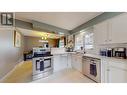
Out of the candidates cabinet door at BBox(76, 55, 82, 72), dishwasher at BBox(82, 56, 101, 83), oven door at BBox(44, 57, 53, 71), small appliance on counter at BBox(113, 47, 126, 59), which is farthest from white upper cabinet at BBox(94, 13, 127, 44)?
oven door at BBox(44, 57, 53, 71)

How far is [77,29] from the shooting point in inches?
228

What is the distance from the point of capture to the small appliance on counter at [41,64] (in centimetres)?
375

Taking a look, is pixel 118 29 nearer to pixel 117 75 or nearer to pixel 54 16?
pixel 117 75

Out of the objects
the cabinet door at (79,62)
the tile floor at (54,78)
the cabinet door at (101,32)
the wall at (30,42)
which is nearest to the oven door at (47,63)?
the tile floor at (54,78)

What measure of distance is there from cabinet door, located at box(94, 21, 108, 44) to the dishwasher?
0.69 metres

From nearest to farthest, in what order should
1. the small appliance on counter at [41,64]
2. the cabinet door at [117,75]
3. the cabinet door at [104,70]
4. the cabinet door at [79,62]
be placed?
1. the cabinet door at [117,75]
2. the cabinet door at [104,70]
3. the small appliance on counter at [41,64]
4. the cabinet door at [79,62]

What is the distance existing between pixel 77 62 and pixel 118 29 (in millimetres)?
2737

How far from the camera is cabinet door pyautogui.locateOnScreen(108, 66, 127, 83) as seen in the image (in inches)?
92.9

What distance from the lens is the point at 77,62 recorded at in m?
5.15

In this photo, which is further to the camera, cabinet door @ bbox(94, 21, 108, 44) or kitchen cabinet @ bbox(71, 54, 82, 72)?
kitchen cabinet @ bbox(71, 54, 82, 72)

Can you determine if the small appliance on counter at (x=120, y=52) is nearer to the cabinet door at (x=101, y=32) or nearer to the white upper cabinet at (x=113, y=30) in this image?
the white upper cabinet at (x=113, y=30)

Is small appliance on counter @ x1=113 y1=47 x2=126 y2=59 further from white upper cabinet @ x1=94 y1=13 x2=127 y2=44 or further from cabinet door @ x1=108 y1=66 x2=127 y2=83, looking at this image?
cabinet door @ x1=108 y1=66 x2=127 y2=83
